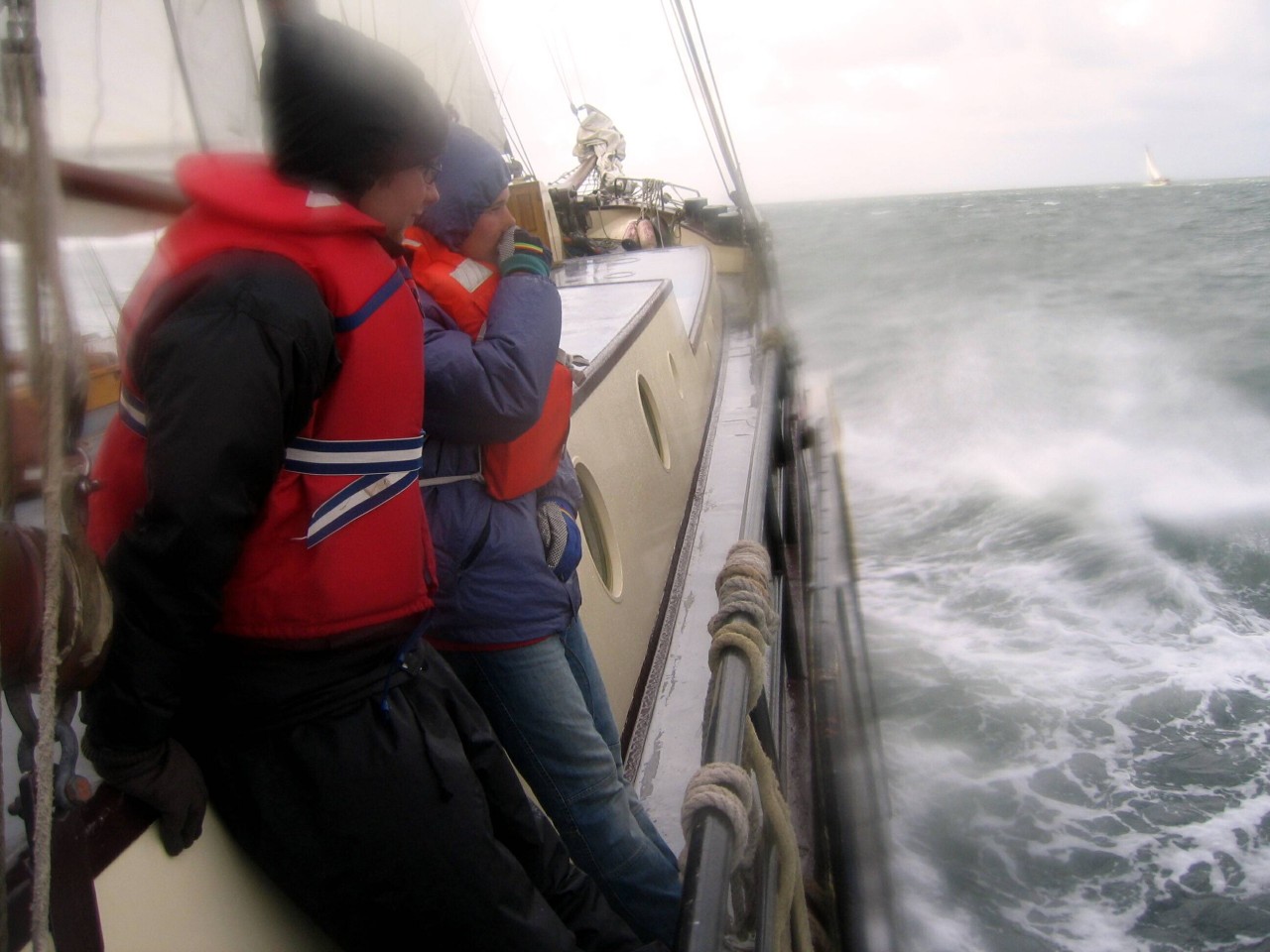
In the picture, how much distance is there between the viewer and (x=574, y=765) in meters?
1.75

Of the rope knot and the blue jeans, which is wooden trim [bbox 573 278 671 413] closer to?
the rope knot

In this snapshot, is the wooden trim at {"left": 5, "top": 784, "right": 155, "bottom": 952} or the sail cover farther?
the sail cover

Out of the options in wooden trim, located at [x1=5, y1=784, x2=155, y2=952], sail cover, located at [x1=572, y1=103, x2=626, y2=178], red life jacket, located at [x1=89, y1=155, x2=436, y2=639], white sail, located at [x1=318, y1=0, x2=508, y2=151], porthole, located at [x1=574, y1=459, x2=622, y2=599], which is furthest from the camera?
sail cover, located at [x1=572, y1=103, x2=626, y2=178]

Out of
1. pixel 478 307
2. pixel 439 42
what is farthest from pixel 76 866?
pixel 439 42

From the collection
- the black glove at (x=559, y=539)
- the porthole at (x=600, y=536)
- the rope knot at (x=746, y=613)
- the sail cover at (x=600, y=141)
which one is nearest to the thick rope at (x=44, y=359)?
the black glove at (x=559, y=539)

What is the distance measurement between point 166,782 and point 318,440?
440mm

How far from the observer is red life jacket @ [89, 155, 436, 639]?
3.70 feet

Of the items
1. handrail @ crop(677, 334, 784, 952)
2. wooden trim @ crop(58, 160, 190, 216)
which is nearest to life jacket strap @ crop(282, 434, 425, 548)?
wooden trim @ crop(58, 160, 190, 216)

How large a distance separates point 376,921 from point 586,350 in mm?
2645

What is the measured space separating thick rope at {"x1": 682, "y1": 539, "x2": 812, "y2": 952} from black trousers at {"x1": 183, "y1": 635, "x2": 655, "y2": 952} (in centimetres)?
31

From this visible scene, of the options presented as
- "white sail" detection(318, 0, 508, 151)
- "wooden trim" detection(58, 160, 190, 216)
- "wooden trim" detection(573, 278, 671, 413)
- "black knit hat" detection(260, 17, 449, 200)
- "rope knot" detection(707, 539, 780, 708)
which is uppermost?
"white sail" detection(318, 0, 508, 151)

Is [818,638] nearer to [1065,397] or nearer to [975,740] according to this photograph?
[975,740]

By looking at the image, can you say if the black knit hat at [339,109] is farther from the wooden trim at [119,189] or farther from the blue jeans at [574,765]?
the blue jeans at [574,765]

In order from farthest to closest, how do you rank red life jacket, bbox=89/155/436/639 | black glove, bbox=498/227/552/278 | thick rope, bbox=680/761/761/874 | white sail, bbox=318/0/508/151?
white sail, bbox=318/0/508/151
black glove, bbox=498/227/552/278
thick rope, bbox=680/761/761/874
red life jacket, bbox=89/155/436/639
